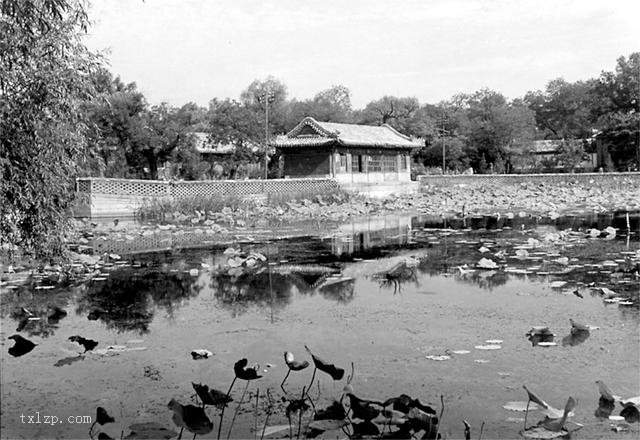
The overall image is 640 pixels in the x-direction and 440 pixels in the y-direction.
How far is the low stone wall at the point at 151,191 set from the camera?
24219 millimetres

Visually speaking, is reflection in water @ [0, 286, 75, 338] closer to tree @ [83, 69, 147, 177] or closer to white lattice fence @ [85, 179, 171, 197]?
white lattice fence @ [85, 179, 171, 197]

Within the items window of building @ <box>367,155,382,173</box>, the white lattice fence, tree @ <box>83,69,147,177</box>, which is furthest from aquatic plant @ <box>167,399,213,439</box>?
window of building @ <box>367,155,382,173</box>

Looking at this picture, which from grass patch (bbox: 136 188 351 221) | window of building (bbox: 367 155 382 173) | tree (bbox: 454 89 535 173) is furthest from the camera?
tree (bbox: 454 89 535 173)

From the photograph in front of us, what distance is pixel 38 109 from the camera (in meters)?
6.35

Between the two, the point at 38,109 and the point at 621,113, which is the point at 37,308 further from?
the point at 621,113

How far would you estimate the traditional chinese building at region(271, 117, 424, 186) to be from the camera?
3450cm

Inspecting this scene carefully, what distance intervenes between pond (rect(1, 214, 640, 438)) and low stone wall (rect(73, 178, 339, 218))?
36.7ft

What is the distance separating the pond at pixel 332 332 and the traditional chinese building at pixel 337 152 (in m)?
20.9

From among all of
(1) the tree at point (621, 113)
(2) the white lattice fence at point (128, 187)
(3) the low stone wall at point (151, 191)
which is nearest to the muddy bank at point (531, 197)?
(1) the tree at point (621, 113)

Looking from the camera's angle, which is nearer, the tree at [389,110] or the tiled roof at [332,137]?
the tiled roof at [332,137]

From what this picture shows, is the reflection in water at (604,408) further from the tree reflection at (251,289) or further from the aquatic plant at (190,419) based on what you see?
the tree reflection at (251,289)

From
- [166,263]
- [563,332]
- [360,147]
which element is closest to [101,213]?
[166,263]

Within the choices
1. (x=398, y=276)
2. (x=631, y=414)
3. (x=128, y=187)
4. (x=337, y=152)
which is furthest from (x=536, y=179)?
(x=631, y=414)

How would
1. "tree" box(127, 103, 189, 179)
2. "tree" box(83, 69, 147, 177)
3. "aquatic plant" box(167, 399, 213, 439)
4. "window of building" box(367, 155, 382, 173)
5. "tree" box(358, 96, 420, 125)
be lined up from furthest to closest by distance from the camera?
"tree" box(358, 96, 420, 125) < "window of building" box(367, 155, 382, 173) < "tree" box(127, 103, 189, 179) < "tree" box(83, 69, 147, 177) < "aquatic plant" box(167, 399, 213, 439)
